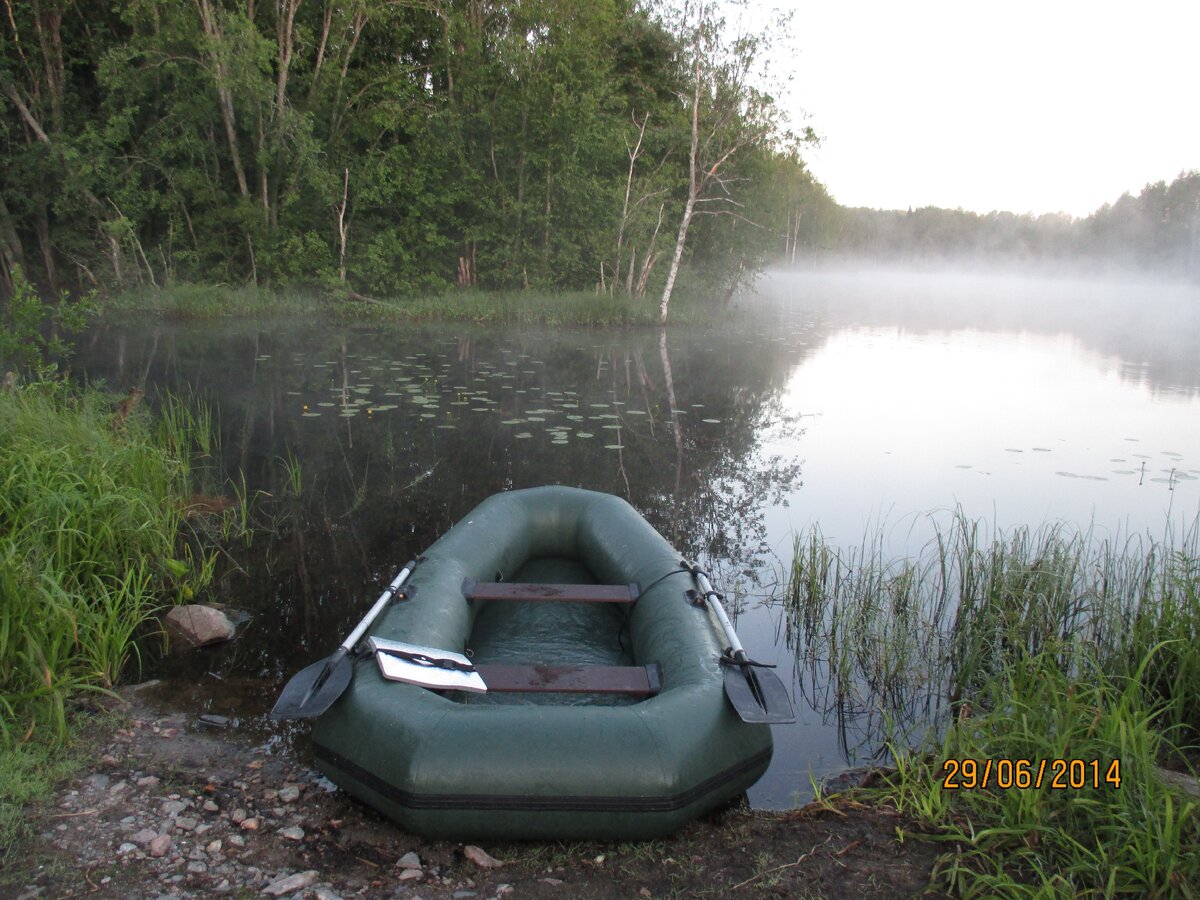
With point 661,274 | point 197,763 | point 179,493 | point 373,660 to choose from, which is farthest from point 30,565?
point 661,274

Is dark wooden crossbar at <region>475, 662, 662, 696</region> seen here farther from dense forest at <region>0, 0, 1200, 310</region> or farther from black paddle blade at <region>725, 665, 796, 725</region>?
dense forest at <region>0, 0, 1200, 310</region>

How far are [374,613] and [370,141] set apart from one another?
14.9 meters

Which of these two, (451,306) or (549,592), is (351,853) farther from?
(451,306)

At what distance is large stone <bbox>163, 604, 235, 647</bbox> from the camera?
3357mm

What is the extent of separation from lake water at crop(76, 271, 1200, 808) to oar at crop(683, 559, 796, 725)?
414 millimetres

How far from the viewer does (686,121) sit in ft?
51.8

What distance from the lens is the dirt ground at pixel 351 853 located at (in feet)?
6.54

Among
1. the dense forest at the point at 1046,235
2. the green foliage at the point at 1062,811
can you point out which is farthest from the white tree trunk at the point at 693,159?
the dense forest at the point at 1046,235

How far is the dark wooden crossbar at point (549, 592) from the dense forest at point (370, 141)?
489 inches
